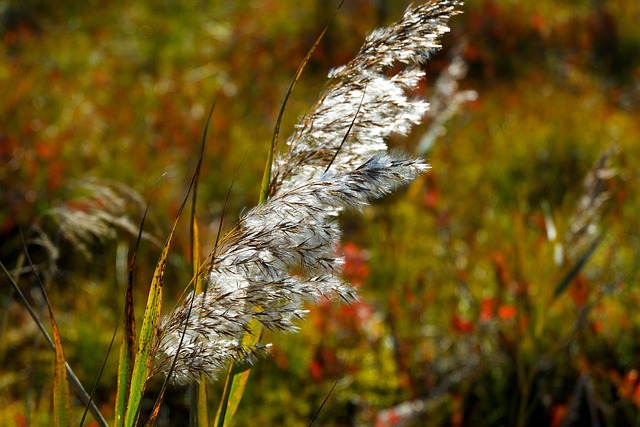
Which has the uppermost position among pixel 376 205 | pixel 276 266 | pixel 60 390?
pixel 276 266

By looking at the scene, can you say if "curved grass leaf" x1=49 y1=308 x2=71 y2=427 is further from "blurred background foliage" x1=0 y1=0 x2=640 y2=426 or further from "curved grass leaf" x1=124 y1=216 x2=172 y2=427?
"blurred background foliage" x1=0 y1=0 x2=640 y2=426

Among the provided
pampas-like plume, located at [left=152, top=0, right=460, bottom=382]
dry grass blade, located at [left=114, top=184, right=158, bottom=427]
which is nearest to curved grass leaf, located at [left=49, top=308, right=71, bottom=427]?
dry grass blade, located at [left=114, top=184, right=158, bottom=427]

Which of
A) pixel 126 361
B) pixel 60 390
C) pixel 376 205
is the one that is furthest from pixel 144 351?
pixel 376 205

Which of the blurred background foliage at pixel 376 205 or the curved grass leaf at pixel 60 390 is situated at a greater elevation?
the curved grass leaf at pixel 60 390

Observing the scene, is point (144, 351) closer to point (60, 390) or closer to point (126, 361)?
point (126, 361)

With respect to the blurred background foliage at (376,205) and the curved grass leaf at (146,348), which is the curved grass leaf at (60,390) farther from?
the blurred background foliage at (376,205)

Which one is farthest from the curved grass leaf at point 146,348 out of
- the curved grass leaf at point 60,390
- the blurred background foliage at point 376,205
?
the blurred background foliage at point 376,205

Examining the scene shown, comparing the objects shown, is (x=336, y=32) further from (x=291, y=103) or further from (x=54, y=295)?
(x=54, y=295)

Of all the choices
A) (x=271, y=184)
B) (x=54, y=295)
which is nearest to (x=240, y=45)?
(x=54, y=295)
